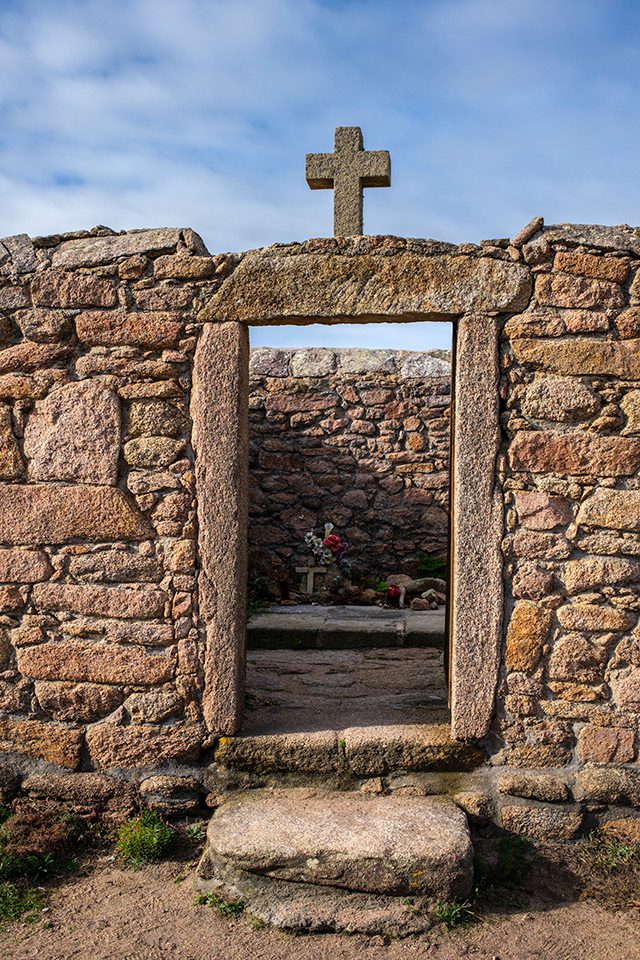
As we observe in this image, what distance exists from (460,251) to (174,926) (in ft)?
9.81

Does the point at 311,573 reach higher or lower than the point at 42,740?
higher

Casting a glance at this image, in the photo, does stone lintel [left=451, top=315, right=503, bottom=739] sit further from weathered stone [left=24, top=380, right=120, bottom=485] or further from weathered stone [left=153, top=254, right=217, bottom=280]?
weathered stone [left=24, top=380, right=120, bottom=485]

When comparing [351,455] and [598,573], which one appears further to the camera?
[351,455]

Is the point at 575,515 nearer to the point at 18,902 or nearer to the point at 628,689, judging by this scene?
the point at 628,689

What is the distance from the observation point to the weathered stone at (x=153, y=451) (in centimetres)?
374

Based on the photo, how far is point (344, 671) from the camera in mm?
5180

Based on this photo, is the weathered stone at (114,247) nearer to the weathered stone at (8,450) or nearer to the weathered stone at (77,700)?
the weathered stone at (8,450)

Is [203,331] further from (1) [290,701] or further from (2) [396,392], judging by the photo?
(2) [396,392]

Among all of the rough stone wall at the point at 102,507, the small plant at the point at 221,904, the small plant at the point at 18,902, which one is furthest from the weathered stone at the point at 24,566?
the small plant at the point at 221,904

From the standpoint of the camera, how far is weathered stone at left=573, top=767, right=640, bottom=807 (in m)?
3.56

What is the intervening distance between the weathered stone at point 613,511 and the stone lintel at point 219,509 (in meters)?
1.54

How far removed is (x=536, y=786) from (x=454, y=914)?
68 centimetres

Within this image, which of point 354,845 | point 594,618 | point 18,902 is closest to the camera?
point 354,845

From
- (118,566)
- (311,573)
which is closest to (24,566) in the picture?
(118,566)
